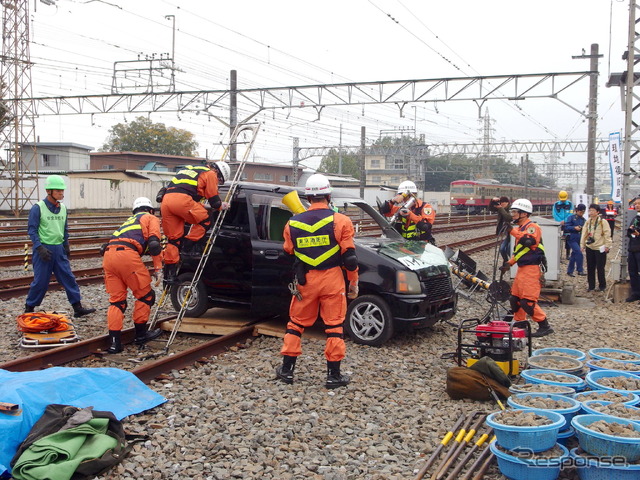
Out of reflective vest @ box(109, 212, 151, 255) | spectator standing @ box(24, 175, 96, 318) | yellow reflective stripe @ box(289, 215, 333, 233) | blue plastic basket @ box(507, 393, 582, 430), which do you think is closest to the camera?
blue plastic basket @ box(507, 393, 582, 430)

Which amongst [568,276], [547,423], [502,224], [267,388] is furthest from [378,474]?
[568,276]

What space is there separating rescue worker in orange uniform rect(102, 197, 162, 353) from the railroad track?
0.86ft

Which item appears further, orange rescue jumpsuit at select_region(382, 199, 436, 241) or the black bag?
orange rescue jumpsuit at select_region(382, 199, 436, 241)

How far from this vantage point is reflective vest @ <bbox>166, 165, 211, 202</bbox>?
283 inches

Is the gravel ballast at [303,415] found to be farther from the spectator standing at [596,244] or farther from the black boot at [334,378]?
the spectator standing at [596,244]

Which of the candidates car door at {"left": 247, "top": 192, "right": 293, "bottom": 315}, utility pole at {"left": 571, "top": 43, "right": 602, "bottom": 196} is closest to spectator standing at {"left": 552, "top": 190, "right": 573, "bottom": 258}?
utility pole at {"left": 571, "top": 43, "right": 602, "bottom": 196}

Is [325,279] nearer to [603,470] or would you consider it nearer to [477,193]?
[603,470]

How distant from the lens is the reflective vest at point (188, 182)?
718 cm

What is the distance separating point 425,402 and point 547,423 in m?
1.48

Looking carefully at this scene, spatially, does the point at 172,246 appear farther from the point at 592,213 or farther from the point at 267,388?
the point at 592,213

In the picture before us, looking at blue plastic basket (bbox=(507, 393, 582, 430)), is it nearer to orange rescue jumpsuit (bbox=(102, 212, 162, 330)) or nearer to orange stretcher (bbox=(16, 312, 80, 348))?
orange rescue jumpsuit (bbox=(102, 212, 162, 330))

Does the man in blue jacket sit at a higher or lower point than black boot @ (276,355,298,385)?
higher

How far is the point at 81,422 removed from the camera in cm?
414

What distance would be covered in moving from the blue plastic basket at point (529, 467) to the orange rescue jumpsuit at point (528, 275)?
4231 millimetres
